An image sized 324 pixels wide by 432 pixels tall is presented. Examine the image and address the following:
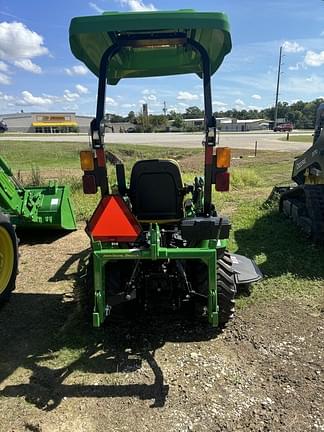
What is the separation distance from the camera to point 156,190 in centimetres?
382

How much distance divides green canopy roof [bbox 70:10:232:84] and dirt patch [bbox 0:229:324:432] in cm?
222

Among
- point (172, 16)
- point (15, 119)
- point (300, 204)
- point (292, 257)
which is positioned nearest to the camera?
point (172, 16)

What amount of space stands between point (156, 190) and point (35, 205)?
2.88 m

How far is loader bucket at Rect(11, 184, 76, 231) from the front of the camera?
6.14 metres

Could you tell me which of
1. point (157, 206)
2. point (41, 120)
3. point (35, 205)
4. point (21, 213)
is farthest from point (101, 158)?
point (41, 120)

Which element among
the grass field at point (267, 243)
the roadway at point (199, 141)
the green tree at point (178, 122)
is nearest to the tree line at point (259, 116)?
the green tree at point (178, 122)

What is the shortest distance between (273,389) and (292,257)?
2736 millimetres

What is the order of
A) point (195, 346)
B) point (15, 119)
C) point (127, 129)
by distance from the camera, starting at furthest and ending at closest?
point (15, 119)
point (127, 129)
point (195, 346)

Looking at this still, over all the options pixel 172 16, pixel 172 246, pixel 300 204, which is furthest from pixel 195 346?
pixel 300 204

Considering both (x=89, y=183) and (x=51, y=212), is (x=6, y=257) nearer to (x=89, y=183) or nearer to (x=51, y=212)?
(x=89, y=183)

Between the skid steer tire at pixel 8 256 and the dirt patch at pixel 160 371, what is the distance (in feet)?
0.75

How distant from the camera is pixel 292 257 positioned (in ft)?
17.4

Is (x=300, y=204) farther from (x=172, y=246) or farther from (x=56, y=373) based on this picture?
(x=56, y=373)

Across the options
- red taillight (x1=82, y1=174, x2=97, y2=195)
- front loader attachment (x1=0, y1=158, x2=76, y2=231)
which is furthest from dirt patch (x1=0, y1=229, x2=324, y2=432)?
front loader attachment (x1=0, y1=158, x2=76, y2=231)
